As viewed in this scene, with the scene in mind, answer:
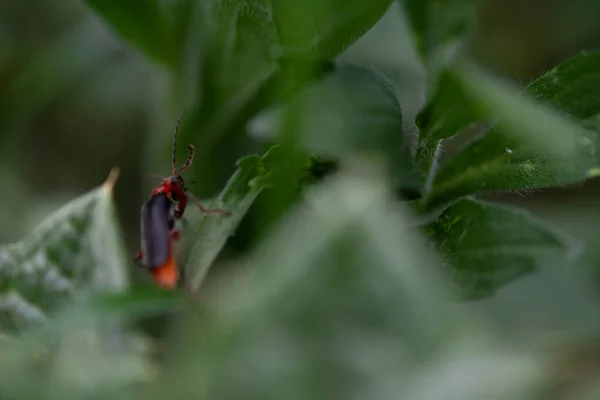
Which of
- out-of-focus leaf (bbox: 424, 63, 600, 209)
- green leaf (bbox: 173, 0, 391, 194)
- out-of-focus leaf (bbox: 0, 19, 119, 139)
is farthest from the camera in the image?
out-of-focus leaf (bbox: 0, 19, 119, 139)

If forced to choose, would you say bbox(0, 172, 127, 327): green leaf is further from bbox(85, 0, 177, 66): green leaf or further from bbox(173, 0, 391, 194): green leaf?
bbox(85, 0, 177, 66): green leaf

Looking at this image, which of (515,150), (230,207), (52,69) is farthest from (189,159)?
(52,69)

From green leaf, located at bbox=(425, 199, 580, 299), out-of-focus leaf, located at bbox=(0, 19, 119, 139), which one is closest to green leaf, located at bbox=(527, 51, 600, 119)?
green leaf, located at bbox=(425, 199, 580, 299)

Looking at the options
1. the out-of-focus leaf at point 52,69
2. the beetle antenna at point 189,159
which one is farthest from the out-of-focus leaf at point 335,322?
the out-of-focus leaf at point 52,69

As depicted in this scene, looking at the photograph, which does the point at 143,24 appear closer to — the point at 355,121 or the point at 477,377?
the point at 355,121

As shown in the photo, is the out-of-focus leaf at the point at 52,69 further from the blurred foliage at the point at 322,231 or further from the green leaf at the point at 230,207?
the green leaf at the point at 230,207
